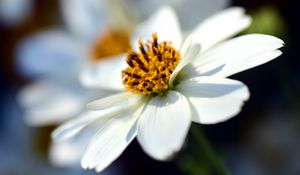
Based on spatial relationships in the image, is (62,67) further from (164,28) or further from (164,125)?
(164,125)

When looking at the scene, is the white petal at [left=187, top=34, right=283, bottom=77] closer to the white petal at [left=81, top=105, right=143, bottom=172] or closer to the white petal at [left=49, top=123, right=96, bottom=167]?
the white petal at [left=81, top=105, right=143, bottom=172]

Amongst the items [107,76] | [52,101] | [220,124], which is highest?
[107,76]

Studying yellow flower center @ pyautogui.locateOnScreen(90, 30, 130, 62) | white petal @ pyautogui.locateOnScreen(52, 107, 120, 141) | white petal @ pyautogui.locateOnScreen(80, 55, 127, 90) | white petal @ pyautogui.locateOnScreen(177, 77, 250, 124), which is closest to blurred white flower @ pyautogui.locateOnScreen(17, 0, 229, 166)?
yellow flower center @ pyautogui.locateOnScreen(90, 30, 130, 62)

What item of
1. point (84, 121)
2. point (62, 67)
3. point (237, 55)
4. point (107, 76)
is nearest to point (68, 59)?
point (62, 67)

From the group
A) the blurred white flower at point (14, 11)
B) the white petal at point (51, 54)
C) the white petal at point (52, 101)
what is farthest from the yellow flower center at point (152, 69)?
the blurred white flower at point (14, 11)

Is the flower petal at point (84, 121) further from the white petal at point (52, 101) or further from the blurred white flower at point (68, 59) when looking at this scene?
the white petal at point (52, 101)
